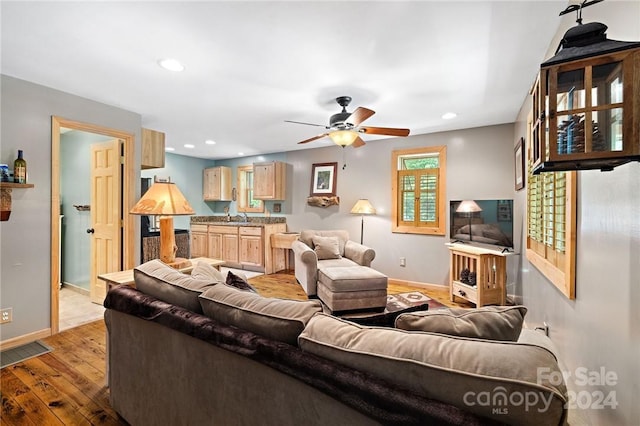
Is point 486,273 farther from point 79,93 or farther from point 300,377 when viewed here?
point 79,93

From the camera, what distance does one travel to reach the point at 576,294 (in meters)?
1.65

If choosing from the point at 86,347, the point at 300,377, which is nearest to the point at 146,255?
the point at 86,347

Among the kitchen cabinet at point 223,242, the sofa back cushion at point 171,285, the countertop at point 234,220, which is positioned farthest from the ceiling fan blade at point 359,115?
the kitchen cabinet at point 223,242

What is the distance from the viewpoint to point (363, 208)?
193 inches

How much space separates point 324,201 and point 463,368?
482cm

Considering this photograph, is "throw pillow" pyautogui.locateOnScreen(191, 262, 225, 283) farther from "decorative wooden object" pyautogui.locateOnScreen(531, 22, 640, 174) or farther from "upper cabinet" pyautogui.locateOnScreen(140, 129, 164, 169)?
"upper cabinet" pyautogui.locateOnScreen(140, 129, 164, 169)

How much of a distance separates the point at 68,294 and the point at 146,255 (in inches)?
49.5

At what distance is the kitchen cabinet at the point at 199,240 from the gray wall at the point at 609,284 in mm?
6046

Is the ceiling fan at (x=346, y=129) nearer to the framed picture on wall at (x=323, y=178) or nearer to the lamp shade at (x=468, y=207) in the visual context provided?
the lamp shade at (x=468, y=207)

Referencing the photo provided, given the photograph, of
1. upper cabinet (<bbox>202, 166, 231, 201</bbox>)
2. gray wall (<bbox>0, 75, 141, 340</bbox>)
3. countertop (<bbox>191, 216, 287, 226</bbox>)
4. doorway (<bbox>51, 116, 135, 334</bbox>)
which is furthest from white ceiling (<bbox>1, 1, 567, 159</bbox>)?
upper cabinet (<bbox>202, 166, 231, 201</bbox>)

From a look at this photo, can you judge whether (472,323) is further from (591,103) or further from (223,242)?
(223,242)

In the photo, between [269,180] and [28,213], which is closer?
[28,213]

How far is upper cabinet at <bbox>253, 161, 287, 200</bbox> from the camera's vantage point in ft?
19.6

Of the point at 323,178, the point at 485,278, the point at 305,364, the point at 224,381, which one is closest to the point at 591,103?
the point at 305,364
